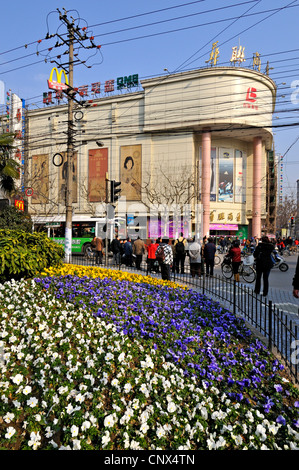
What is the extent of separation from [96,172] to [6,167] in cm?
3166

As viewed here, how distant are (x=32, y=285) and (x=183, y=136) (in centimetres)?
3685

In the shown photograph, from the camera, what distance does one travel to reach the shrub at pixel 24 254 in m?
7.57

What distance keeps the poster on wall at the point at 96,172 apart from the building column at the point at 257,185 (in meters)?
20.3

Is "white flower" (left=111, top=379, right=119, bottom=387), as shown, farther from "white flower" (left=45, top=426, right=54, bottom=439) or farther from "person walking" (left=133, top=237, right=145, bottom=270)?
"person walking" (left=133, top=237, right=145, bottom=270)

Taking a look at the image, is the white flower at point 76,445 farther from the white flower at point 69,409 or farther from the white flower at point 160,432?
the white flower at point 160,432

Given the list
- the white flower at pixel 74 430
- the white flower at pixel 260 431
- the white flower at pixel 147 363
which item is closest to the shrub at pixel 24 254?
the white flower at pixel 147 363

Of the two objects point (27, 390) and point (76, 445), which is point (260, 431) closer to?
point (76, 445)

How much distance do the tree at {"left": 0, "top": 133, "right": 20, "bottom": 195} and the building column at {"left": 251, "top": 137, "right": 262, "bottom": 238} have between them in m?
34.1

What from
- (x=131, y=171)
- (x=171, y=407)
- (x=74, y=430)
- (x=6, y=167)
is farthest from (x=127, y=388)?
(x=131, y=171)

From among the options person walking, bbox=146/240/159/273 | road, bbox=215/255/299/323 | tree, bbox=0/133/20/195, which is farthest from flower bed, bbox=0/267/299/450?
tree, bbox=0/133/20/195

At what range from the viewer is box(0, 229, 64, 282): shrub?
757cm

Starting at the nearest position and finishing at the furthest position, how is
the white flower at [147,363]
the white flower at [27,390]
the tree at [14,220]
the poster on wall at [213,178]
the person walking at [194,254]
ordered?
1. the white flower at [27,390]
2. the white flower at [147,363]
3. the person walking at [194,254]
4. the tree at [14,220]
5. the poster on wall at [213,178]

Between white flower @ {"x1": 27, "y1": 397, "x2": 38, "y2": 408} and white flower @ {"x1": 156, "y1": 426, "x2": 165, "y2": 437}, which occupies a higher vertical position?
white flower @ {"x1": 27, "y1": 397, "x2": 38, "y2": 408}

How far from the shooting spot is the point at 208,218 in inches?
1556
